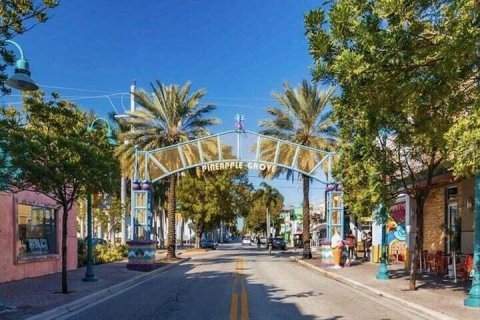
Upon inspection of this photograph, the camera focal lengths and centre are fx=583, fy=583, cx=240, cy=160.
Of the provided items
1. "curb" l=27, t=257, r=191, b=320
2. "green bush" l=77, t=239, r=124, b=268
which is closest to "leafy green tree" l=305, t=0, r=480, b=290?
"curb" l=27, t=257, r=191, b=320

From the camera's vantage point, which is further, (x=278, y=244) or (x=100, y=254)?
(x=278, y=244)

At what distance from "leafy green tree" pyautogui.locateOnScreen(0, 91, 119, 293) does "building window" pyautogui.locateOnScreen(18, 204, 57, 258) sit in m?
4.73

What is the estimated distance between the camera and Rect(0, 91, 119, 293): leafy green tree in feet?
45.1

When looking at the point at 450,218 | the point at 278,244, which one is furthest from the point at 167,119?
the point at 278,244

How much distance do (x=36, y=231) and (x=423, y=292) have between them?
1480 cm

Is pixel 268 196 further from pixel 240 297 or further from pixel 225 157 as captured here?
pixel 240 297

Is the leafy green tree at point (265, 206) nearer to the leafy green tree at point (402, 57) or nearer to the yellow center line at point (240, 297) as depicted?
the yellow center line at point (240, 297)

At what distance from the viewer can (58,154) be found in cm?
1562

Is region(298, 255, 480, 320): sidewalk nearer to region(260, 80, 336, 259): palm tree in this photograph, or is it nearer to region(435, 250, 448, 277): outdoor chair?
region(435, 250, 448, 277): outdoor chair

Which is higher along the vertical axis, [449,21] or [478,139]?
[449,21]

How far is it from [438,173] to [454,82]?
9.25m

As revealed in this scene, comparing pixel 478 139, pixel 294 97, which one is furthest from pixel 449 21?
pixel 294 97

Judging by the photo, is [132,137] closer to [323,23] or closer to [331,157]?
[331,157]

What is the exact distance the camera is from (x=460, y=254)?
20.9 m
